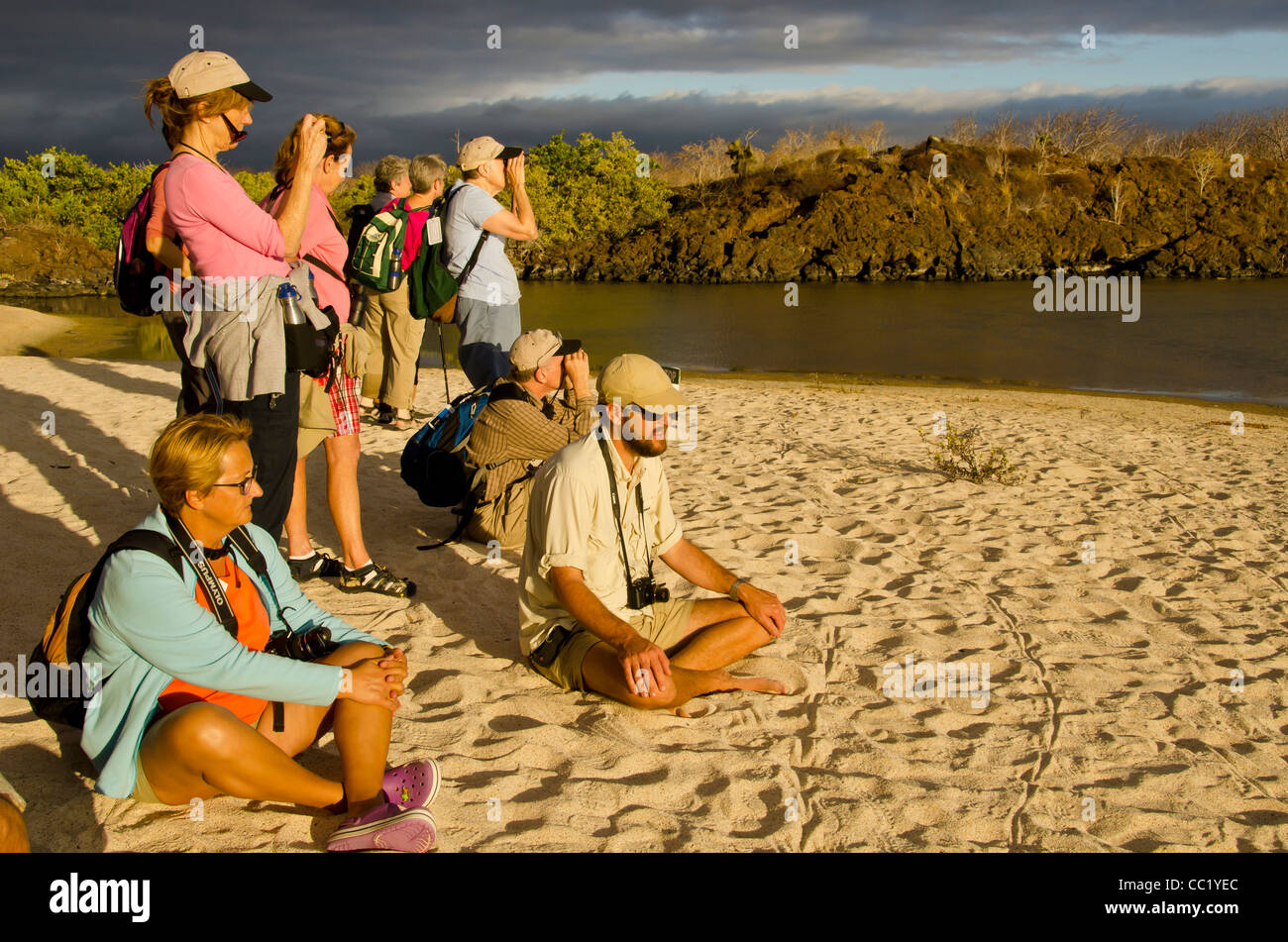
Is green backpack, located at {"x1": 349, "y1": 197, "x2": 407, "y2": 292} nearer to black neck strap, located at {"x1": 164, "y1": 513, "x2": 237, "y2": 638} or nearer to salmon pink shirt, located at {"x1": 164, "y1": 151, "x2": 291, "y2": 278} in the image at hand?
salmon pink shirt, located at {"x1": 164, "y1": 151, "x2": 291, "y2": 278}

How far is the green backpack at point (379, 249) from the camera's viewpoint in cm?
607

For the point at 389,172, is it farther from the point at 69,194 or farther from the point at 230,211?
the point at 69,194

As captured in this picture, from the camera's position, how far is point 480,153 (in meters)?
5.70

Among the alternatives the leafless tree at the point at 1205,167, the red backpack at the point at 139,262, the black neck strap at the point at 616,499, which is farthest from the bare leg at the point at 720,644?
the leafless tree at the point at 1205,167

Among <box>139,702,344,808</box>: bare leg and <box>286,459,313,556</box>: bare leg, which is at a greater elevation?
<box>286,459,313,556</box>: bare leg

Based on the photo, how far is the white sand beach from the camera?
298 cm

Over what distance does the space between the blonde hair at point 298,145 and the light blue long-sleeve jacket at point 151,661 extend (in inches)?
80.2

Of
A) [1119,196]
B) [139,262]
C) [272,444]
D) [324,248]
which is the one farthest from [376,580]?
[1119,196]

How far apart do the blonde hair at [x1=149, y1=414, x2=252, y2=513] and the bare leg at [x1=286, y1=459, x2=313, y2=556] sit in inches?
70.0

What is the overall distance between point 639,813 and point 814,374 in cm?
1367

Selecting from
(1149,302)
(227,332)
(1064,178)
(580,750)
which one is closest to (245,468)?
(227,332)

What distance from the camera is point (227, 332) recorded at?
3703 mm

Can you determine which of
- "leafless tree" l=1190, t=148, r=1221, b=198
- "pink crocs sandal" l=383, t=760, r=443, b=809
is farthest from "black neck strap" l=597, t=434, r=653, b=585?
"leafless tree" l=1190, t=148, r=1221, b=198
